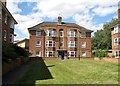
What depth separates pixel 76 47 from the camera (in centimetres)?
6219

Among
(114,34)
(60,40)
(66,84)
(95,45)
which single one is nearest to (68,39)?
(60,40)

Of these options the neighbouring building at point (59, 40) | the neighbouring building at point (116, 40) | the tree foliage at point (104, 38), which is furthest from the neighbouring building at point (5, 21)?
the tree foliage at point (104, 38)

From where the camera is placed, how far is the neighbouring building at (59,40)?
60.1 meters

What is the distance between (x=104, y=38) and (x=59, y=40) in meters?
30.5

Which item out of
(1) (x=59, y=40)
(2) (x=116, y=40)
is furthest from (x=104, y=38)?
(2) (x=116, y=40)

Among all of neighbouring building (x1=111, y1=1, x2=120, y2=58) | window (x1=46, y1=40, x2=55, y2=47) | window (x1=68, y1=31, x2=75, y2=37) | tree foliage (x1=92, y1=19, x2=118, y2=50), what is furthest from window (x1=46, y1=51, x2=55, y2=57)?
tree foliage (x1=92, y1=19, x2=118, y2=50)

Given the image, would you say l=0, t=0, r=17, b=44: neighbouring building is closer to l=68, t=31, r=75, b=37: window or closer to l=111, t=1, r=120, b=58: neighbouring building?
l=111, t=1, r=120, b=58: neighbouring building

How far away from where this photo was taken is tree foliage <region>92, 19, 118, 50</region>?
84912mm

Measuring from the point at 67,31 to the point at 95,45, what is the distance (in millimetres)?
36801

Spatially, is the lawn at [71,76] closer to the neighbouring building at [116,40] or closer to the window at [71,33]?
the neighbouring building at [116,40]

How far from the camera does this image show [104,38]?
8662 cm

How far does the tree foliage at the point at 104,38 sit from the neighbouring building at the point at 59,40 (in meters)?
20.2

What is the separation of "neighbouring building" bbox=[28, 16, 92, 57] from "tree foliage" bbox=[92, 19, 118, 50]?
20236mm

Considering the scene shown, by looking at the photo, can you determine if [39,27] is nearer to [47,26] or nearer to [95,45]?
[47,26]
